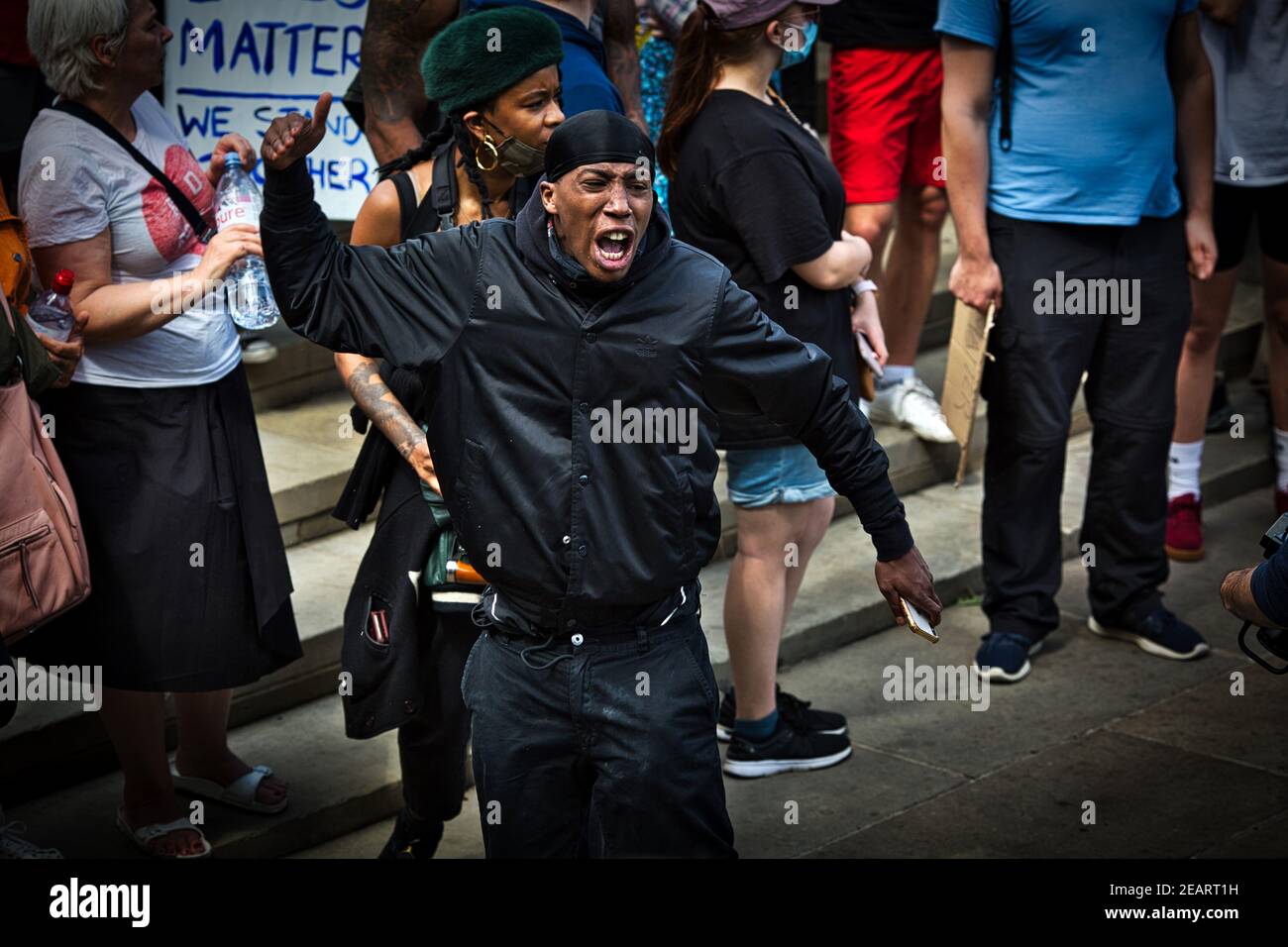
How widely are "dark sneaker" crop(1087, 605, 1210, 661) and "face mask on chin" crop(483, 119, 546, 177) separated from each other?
121 inches

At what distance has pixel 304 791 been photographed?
517 centimetres

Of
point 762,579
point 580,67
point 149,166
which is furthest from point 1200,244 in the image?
point 149,166

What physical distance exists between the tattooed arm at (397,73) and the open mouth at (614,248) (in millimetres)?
1998

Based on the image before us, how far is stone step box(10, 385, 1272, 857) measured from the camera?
195 inches

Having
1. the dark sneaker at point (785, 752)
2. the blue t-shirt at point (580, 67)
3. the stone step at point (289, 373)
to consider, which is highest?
the blue t-shirt at point (580, 67)

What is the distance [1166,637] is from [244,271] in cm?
329

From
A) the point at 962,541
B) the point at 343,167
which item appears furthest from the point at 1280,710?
the point at 343,167

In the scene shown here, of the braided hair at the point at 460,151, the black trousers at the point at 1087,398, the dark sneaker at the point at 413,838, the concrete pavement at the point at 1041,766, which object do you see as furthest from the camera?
the black trousers at the point at 1087,398

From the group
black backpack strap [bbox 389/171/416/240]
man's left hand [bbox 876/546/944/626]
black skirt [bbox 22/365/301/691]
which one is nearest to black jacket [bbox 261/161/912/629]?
man's left hand [bbox 876/546/944/626]

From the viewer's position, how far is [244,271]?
195 inches

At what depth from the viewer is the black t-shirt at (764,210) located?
4.98 m

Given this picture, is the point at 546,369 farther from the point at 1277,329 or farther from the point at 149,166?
the point at 1277,329

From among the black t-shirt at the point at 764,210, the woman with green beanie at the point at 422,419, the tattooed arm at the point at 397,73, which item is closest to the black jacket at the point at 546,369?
the woman with green beanie at the point at 422,419

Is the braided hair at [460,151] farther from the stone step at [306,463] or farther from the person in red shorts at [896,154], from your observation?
the person in red shorts at [896,154]
